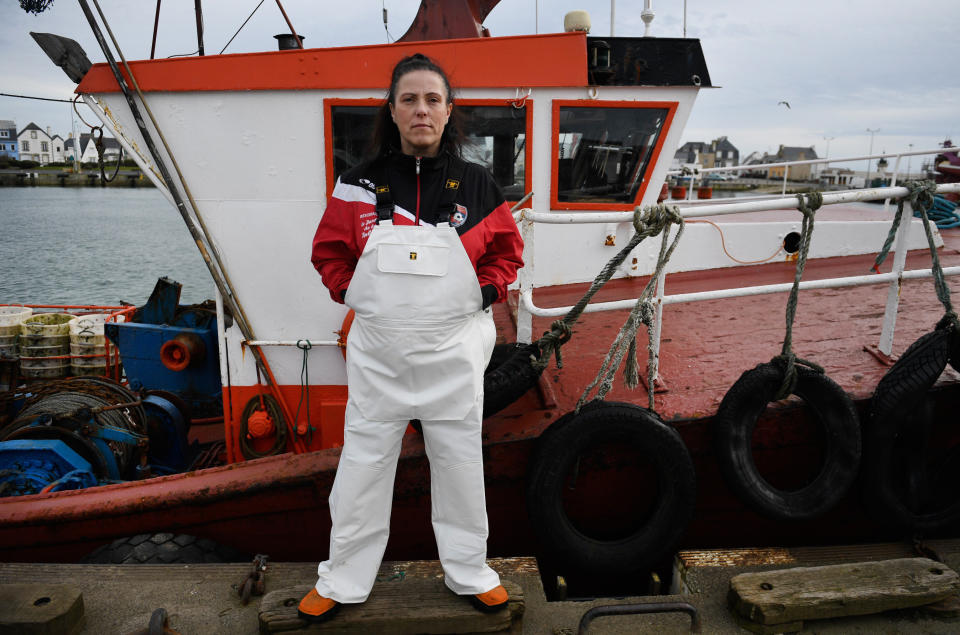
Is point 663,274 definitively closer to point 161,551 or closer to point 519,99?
point 519,99

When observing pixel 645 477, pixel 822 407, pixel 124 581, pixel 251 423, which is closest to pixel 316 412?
pixel 251 423

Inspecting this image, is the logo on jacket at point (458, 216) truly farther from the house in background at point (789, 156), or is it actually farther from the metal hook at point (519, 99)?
the house in background at point (789, 156)

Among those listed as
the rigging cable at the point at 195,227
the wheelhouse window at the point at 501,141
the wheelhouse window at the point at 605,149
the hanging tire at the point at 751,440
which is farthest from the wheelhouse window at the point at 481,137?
the hanging tire at the point at 751,440

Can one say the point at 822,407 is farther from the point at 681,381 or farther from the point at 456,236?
the point at 456,236

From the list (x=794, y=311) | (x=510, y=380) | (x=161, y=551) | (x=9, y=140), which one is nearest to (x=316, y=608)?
(x=510, y=380)

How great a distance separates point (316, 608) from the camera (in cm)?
220

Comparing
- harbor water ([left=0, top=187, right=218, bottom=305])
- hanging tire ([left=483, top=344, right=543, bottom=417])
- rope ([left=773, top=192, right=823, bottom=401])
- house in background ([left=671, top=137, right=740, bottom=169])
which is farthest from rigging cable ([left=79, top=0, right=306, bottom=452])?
house in background ([left=671, top=137, right=740, bottom=169])

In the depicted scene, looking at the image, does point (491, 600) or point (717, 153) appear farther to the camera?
point (717, 153)

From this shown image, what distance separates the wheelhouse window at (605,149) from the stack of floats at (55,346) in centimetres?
728

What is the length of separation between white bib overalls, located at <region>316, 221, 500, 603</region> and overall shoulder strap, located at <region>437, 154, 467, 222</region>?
3.4 inches

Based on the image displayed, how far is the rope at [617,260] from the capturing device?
2.63 metres

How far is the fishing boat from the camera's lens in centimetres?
278

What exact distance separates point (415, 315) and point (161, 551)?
2.11 m

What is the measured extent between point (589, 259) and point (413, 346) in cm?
257
